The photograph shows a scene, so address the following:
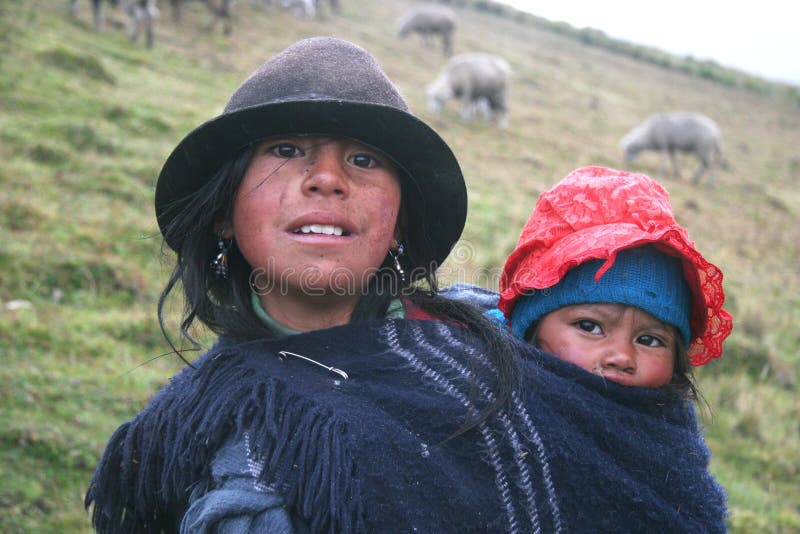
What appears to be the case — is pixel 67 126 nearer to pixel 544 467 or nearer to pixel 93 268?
pixel 93 268

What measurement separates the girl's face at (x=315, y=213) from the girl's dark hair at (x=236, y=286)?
76 mm

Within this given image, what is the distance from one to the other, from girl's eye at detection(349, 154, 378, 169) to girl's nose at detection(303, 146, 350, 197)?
0.03 meters

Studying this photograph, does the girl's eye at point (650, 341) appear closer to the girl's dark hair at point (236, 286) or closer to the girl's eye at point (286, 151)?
the girl's dark hair at point (236, 286)

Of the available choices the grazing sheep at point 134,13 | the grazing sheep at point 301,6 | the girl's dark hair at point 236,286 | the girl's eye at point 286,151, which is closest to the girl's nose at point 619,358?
the girl's dark hair at point 236,286

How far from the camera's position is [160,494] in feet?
4.97

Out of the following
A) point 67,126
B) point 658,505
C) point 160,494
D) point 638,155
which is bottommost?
point 638,155

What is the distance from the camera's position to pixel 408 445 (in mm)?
1306

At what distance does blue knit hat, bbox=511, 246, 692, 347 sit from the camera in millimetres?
1723

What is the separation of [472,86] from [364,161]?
45.5 feet

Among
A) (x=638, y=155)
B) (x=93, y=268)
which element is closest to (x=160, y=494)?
(x=93, y=268)

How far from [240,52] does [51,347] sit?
424 inches

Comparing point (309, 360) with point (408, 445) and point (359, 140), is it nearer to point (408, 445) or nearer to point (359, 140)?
point (408, 445)

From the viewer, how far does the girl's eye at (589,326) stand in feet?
5.82

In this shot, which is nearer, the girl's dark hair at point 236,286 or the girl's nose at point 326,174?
the girl's nose at point 326,174
